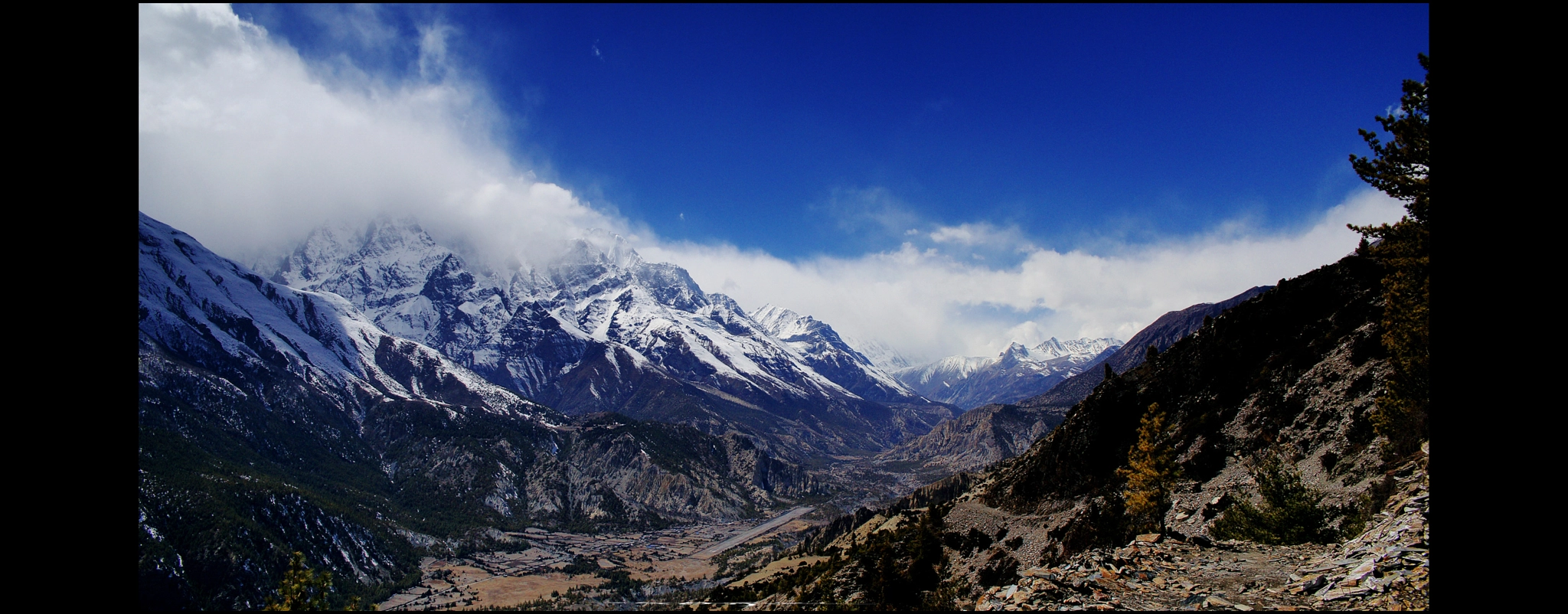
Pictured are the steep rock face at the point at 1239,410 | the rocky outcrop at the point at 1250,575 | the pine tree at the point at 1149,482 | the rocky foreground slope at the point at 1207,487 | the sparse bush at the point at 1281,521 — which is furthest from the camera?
the steep rock face at the point at 1239,410

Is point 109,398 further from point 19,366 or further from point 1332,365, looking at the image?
point 1332,365

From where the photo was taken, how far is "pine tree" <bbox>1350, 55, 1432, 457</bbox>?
62.1 feet

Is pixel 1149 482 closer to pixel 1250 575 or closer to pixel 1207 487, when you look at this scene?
pixel 1207 487

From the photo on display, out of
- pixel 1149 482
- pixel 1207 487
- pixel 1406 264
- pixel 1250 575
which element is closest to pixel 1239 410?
pixel 1207 487

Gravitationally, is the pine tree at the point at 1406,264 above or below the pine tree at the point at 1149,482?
above

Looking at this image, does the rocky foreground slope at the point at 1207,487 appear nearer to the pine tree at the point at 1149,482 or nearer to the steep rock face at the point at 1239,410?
the steep rock face at the point at 1239,410

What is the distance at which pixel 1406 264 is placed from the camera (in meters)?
23.5

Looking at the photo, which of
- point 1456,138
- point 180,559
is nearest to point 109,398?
point 1456,138

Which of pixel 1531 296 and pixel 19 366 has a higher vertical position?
pixel 19 366

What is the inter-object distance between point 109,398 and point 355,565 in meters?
255

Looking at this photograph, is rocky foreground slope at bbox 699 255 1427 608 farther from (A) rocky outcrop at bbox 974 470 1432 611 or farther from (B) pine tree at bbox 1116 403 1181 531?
(B) pine tree at bbox 1116 403 1181 531

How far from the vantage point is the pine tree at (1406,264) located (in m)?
18.9

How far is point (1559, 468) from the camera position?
2.64m

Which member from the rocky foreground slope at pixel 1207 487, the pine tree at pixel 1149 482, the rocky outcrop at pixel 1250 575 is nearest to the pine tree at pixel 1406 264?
the rocky foreground slope at pixel 1207 487
